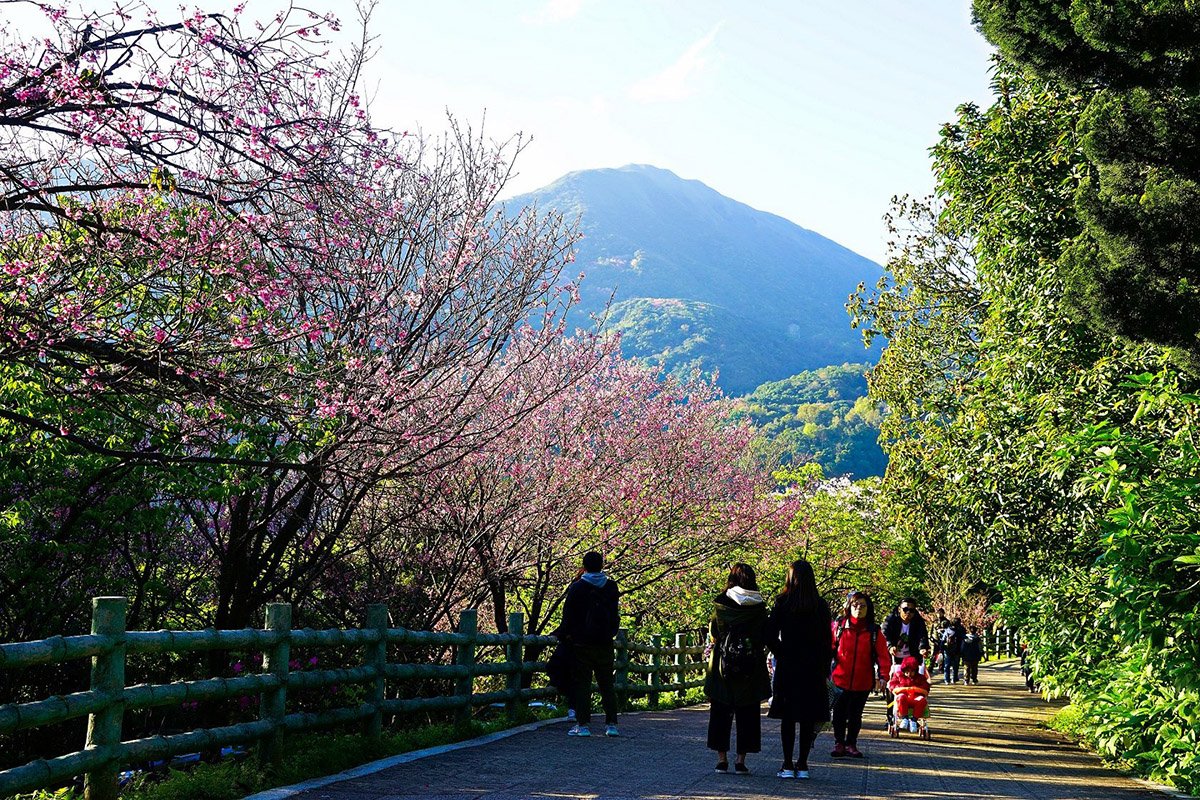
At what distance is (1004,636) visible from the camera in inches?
2293

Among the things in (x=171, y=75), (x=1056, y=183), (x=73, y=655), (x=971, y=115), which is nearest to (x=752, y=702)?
(x=73, y=655)

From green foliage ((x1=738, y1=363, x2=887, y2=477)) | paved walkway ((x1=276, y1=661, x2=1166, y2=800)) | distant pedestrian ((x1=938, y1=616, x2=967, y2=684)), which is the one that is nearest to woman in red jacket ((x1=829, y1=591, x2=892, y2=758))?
paved walkway ((x1=276, y1=661, x2=1166, y2=800))

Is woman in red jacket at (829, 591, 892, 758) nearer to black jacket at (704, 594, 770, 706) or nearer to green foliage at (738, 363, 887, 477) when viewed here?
black jacket at (704, 594, 770, 706)

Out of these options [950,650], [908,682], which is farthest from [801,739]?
[950,650]

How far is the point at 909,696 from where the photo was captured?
577 inches

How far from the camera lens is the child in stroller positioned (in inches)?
572

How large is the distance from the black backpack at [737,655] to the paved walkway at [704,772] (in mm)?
820

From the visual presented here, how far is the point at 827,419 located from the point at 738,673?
112 meters

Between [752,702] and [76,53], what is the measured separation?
6.84 m

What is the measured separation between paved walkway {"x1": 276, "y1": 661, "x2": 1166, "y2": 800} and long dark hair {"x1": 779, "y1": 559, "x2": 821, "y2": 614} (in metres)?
1.38

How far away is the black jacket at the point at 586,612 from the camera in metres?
11.5

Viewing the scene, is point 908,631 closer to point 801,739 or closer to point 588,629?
point 588,629

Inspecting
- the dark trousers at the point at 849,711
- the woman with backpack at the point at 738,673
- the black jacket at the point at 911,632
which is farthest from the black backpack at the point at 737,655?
the black jacket at the point at 911,632

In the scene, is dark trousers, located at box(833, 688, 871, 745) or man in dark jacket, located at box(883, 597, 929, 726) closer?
dark trousers, located at box(833, 688, 871, 745)
